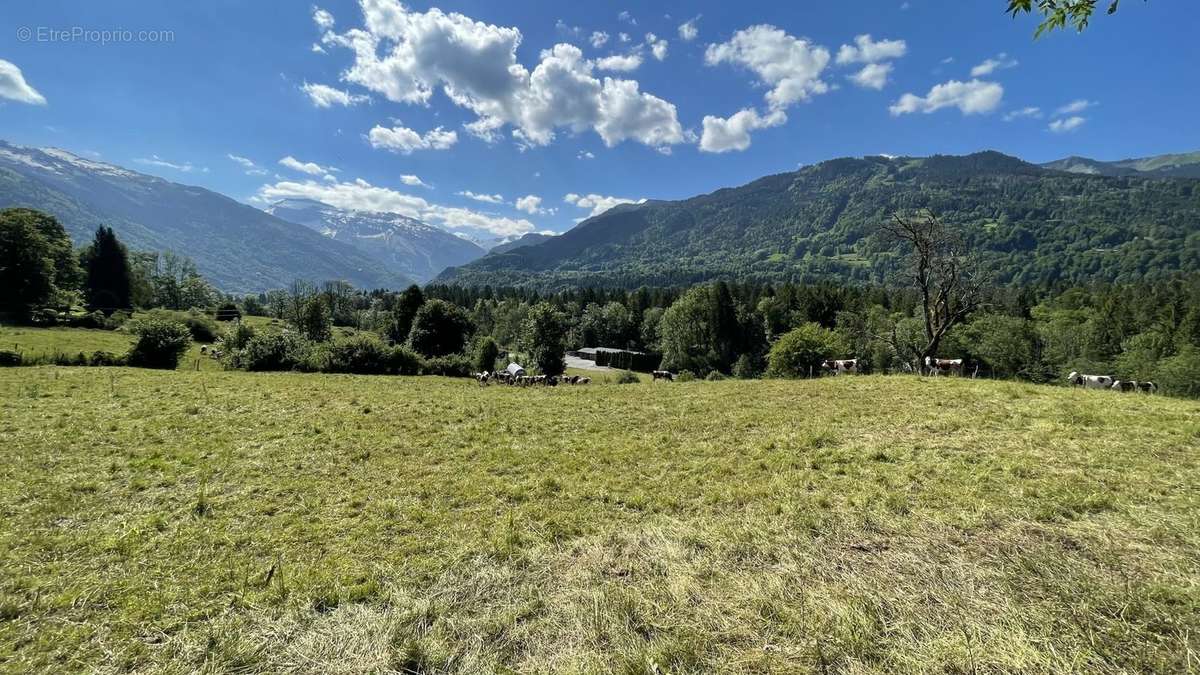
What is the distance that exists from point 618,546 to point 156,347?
41.0m

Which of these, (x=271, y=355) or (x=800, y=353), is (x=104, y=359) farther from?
(x=800, y=353)

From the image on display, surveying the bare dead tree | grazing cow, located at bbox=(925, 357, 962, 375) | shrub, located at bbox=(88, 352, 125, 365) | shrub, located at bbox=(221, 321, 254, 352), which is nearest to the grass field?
grazing cow, located at bbox=(925, 357, 962, 375)

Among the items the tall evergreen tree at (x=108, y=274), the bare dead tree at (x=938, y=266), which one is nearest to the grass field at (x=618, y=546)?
the bare dead tree at (x=938, y=266)

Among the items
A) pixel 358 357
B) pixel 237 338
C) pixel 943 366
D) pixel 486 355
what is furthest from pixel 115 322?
pixel 943 366

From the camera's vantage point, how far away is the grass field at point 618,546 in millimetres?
3932

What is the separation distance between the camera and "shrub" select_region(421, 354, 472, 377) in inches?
→ 1625

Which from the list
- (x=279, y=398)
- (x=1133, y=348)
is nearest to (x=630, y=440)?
(x=279, y=398)

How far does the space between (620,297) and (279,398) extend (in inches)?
4973

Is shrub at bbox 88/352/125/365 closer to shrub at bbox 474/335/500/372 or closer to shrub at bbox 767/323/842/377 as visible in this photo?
shrub at bbox 474/335/500/372

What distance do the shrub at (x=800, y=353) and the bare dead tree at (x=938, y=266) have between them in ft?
64.5

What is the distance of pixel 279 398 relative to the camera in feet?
59.5

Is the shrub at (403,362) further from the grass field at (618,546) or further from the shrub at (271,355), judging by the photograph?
the grass field at (618,546)

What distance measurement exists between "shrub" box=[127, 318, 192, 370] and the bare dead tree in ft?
155

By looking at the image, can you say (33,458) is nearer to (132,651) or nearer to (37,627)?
(37,627)
